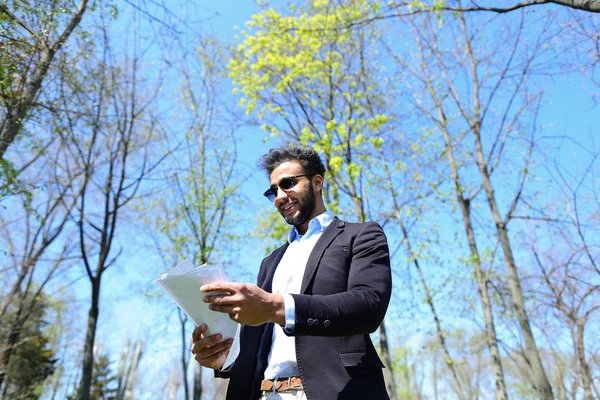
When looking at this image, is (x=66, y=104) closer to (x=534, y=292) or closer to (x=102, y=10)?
(x=102, y=10)

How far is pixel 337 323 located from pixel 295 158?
1.29 meters

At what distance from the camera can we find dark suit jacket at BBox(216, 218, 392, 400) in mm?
1413

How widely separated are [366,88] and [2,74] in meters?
8.21

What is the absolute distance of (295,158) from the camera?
2502 mm

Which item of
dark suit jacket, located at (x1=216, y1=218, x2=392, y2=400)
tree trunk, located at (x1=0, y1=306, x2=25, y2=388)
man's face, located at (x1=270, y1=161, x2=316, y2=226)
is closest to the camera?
dark suit jacket, located at (x1=216, y1=218, x2=392, y2=400)

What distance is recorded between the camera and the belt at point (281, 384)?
5.91 ft

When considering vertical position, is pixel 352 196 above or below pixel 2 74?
above

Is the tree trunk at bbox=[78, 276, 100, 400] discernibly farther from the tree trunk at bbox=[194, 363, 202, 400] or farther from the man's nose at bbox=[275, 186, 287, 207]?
the man's nose at bbox=[275, 186, 287, 207]

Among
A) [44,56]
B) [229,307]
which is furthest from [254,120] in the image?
[229,307]

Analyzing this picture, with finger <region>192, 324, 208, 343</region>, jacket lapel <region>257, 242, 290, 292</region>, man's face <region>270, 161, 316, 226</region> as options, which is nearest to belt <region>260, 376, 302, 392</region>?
finger <region>192, 324, 208, 343</region>

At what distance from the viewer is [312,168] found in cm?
249

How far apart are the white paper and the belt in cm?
29

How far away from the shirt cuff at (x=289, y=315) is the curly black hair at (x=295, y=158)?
1.20 meters

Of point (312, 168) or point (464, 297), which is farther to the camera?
point (464, 297)
